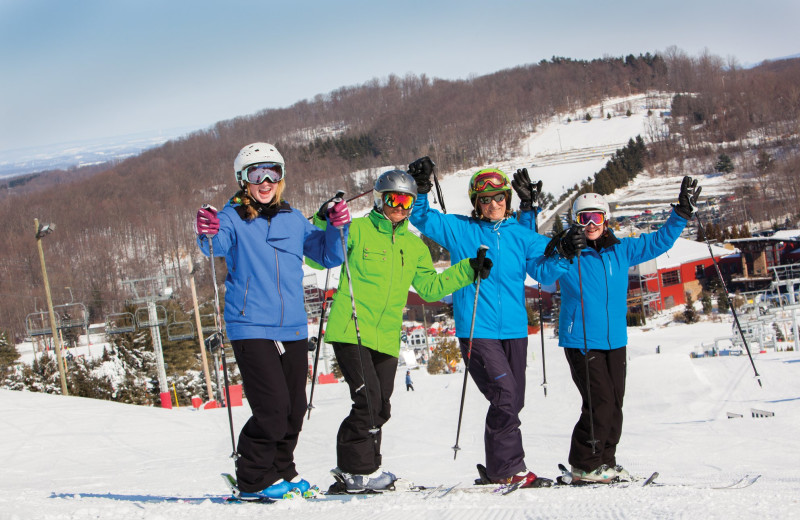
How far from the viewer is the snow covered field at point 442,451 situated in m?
3.27

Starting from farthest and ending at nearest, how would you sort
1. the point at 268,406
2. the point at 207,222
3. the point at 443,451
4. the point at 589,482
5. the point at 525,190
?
the point at 443,451, the point at 525,190, the point at 589,482, the point at 268,406, the point at 207,222

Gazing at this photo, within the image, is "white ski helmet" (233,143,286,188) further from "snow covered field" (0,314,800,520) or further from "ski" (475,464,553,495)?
"ski" (475,464,553,495)

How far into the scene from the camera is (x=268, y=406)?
3.60 metres

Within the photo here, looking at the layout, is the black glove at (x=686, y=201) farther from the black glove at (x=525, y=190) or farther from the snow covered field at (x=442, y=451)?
the snow covered field at (x=442, y=451)

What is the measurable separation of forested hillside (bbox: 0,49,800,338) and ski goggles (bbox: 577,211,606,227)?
56278 millimetres

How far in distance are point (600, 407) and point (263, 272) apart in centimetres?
209

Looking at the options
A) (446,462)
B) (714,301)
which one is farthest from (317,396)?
(714,301)

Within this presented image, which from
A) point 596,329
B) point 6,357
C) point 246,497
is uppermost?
point 596,329

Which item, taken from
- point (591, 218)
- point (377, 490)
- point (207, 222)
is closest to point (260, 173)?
point (207, 222)

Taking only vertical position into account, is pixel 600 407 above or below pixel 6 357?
above

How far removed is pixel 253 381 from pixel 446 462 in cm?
340

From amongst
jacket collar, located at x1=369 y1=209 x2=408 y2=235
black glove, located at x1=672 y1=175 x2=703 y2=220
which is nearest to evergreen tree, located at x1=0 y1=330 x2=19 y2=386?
jacket collar, located at x1=369 y1=209 x2=408 y2=235

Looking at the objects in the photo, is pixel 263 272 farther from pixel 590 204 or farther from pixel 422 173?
pixel 590 204

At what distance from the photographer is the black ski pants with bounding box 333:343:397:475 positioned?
12.7 feet
